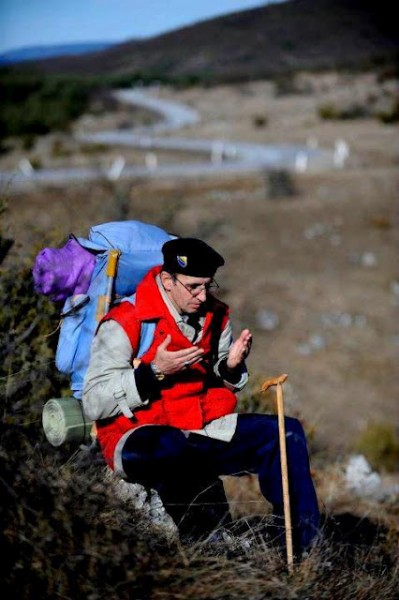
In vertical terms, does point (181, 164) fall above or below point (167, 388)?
below

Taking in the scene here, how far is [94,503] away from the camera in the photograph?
2.97 m

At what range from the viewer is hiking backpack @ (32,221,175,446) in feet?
11.5

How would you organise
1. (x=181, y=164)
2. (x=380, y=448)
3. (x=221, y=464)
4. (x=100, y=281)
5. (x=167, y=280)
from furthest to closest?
(x=181, y=164) < (x=380, y=448) < (x=100, y=281) < (x=221, y=464) < (x=167, y=280)

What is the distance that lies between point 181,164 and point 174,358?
79.3 feet

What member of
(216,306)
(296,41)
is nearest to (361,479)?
(216,306)

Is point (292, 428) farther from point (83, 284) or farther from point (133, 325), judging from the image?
point (83, 284)

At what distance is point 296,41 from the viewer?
6944 centimetres

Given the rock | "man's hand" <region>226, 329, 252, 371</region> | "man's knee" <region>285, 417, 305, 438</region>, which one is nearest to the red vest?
"man's hand" <region>226, 329, 252, 371</region>

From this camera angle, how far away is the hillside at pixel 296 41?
66.6 metres

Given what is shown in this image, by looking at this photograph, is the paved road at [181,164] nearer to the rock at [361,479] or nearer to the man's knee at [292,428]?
the rock at [361,479]

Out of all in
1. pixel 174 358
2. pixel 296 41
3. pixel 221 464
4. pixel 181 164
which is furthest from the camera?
pixel 296 41

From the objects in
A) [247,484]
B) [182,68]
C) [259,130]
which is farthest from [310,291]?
[182,68]

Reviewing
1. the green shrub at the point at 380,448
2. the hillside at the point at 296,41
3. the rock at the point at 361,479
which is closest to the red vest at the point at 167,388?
the rock at the point at 361,479

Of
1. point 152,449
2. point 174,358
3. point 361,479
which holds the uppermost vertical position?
point 174,358
